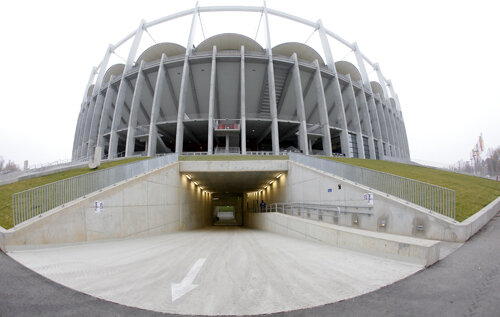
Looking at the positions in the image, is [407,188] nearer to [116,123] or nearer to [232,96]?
[232,96]

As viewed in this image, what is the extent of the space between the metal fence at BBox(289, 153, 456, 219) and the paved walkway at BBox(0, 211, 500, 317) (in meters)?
3.38

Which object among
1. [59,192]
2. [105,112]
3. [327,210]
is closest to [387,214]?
[327,210]

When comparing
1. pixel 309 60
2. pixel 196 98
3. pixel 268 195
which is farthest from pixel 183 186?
pixel 309 60

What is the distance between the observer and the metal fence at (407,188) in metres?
7.71

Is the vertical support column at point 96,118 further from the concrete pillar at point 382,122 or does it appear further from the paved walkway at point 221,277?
the concrete pillar at point 382,122

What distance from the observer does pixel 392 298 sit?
3398mm

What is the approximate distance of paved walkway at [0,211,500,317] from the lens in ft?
9.80

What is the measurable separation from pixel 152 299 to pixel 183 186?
613 inches

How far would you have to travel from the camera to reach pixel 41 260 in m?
5.75

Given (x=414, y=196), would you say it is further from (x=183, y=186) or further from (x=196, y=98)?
(x=196, y=98)

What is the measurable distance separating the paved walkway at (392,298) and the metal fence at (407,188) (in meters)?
3.38

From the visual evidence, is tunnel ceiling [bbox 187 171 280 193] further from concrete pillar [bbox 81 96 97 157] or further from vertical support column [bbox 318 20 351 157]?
concrete pillar [bbox 81 96 97 157]

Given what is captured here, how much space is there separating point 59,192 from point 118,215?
256 centimetres

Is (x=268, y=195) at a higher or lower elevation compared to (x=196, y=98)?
lower
